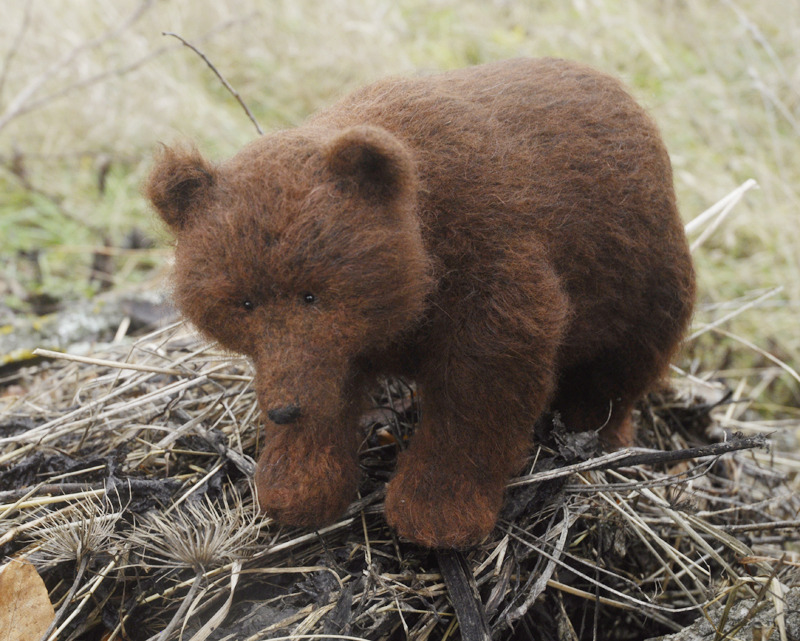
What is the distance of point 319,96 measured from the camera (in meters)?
4.93

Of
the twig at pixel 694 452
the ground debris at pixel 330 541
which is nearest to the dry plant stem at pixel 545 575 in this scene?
the ground debris at pixel 330 541

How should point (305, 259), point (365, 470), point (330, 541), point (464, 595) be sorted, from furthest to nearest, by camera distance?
point (365, 470), point (330, 541), point (464, 595), point (305, 259)

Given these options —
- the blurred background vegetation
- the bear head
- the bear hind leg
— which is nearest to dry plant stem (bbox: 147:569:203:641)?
the bear head

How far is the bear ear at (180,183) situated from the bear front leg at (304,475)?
20.1 inches

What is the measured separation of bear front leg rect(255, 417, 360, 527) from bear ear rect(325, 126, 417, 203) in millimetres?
523

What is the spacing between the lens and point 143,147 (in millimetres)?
4676

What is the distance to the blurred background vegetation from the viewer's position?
11.7 feet

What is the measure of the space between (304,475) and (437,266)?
54 centimetres

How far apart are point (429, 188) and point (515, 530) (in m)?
0.84

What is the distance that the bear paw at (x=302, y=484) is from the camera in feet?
4.95

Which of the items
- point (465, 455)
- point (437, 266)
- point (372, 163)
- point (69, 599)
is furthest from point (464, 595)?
point (372, 163)

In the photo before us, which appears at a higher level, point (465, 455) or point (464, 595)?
point (465, 455)

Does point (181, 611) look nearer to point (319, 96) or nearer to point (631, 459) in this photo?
point (631, 459)

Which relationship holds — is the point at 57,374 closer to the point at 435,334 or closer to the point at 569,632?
the point at 435,334
